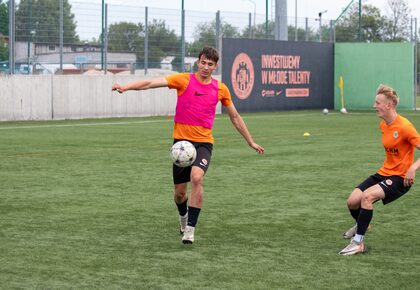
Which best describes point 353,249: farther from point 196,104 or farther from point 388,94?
point 196,104

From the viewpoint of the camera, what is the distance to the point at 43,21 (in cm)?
2767

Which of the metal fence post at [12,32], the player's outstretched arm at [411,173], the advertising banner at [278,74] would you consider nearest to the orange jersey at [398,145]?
the player's outstretched arm at [411,173]

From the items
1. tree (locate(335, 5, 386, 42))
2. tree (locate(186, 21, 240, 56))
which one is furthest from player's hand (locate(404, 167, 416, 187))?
tree (locate(335, 5, 386, 42))

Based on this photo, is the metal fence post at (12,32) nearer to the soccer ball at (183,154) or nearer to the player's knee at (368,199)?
the soccer ball at (183,154)

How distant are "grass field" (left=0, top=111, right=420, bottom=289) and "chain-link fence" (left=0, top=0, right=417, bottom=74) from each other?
30.8ft

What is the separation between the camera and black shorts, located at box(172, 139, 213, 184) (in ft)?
28.4

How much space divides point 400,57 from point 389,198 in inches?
1269

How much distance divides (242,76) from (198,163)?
87.5 feet

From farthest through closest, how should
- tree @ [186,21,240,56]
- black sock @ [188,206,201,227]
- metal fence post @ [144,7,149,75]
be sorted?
tree @ [186,21,240,56] < metal fence post @ [144,7,149,75] < black sock @ [188,206,201,227]

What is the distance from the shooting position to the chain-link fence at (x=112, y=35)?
27.4 metres

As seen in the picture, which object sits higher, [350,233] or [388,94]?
[388,94]

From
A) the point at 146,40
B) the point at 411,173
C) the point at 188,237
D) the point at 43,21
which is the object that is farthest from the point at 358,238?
the point at 146,40

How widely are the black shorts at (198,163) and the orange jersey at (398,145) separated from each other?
162 cm

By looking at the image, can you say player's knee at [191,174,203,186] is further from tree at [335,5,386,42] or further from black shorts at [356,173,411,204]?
tree at [335,5,386,42]
